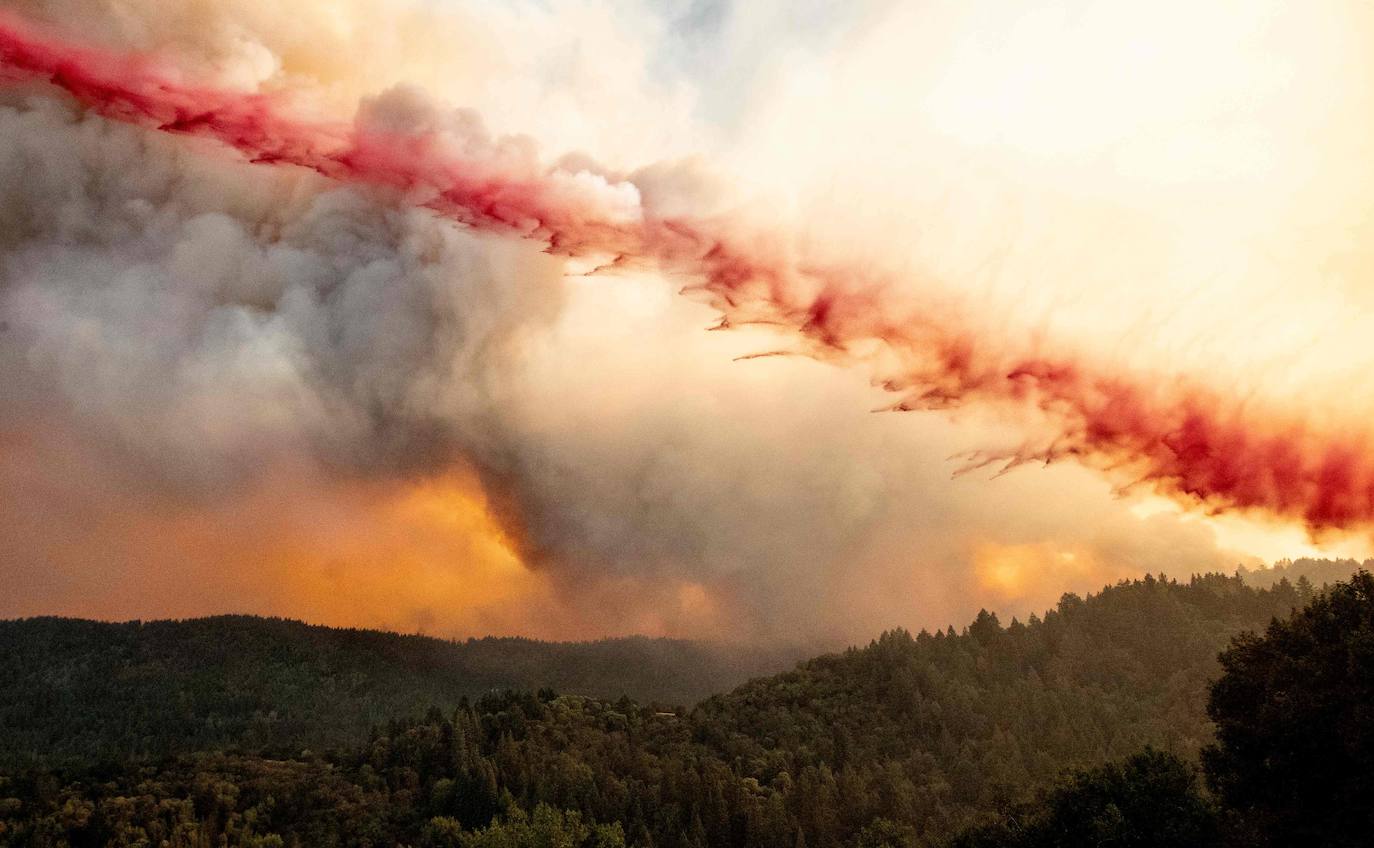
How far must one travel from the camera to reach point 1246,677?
64.2 meters

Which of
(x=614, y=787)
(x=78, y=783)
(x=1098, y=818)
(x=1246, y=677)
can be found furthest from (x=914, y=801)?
(x=78, y=783)

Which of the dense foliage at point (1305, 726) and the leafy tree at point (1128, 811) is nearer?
the dense foliage at point (1305, 726)

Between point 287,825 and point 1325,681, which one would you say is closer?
point 1325,681

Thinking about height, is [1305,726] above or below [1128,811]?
above

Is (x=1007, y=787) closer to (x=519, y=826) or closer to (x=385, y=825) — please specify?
(x=519, y=826)

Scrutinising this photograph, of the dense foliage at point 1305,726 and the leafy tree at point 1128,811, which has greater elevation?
the dense foliage at point 1305,726

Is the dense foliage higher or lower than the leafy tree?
higher

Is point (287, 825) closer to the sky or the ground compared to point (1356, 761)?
closer to the ground

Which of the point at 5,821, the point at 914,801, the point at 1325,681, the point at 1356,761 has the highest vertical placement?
the point at 1325,681

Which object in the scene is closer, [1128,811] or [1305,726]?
[1305,726]

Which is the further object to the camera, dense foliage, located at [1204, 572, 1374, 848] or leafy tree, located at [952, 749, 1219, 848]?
leafy tree, located at [952, 749, 1219, 848]

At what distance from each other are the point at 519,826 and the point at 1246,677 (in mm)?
101623

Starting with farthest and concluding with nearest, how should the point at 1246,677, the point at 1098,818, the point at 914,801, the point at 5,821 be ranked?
the point at 914,801, the point at 5,821, the point at 1098,818, the point at 1246,677

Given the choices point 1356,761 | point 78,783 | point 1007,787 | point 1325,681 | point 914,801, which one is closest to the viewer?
point 1356,761
